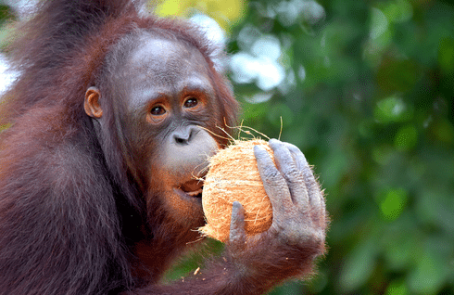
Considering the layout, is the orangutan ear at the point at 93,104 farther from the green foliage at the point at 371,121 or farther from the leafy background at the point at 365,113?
the green foliage at the point at 371,121

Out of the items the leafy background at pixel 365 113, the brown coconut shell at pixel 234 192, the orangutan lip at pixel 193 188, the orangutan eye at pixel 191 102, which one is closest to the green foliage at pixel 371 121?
the leafy background at pixel 365 113

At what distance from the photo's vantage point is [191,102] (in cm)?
312

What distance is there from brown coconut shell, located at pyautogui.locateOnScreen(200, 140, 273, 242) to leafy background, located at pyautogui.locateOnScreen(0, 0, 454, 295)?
171cm

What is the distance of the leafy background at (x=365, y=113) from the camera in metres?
4.18

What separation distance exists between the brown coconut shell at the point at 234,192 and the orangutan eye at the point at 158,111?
1.85 ft

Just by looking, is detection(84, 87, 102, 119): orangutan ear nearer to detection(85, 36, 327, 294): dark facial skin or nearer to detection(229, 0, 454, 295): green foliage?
detection(85, 36, 327, 294): dark facial skin

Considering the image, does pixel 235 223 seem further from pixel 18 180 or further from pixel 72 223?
pixel 18 180

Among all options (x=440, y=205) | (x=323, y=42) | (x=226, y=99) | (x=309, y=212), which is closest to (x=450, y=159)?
(x=440, y=205)

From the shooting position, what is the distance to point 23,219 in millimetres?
2785

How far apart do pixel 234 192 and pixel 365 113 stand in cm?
263

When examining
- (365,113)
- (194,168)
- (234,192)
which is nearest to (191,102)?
(194,168)

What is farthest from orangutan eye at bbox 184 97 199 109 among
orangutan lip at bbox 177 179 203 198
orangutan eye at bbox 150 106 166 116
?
orangutan lip at bbox 177 179 203 198

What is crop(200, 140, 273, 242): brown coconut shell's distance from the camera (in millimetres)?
2465

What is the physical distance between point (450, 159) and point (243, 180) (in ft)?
8.28
